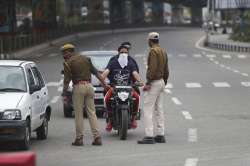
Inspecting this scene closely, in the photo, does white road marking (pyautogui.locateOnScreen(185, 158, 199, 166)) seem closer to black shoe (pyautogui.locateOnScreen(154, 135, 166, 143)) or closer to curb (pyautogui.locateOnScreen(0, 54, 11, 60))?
black shoe (pyautogui.locateOnScreen(154, 135, 166, 143))

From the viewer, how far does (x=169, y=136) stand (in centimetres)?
1449

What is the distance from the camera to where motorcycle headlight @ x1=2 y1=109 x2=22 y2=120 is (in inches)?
466

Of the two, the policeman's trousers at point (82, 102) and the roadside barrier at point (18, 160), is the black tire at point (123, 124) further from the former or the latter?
the roadside barrier at point (18, 160)

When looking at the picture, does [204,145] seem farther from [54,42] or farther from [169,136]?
[54,42]

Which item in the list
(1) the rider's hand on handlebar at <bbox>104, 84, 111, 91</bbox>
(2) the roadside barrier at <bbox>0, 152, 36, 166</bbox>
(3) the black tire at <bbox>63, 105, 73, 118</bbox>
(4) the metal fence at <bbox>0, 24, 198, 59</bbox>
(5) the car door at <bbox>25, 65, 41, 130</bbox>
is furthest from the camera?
(4) the metal fence at <bbox>0, 24, 198, 59</bbox>

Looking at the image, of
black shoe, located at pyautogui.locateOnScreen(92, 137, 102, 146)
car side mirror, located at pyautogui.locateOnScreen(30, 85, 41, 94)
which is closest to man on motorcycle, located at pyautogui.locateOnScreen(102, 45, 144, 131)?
black shoe, located at pyautogui.locateOnScreen(92, 137, 102, 146)

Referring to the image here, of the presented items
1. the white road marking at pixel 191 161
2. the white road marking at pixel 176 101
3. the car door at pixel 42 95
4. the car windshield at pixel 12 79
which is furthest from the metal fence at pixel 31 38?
the white road marking at pixel 191 161

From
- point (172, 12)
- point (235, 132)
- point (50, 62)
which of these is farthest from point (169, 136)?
point (172, 12)

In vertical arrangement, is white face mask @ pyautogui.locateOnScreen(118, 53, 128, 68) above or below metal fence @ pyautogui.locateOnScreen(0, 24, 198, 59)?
above

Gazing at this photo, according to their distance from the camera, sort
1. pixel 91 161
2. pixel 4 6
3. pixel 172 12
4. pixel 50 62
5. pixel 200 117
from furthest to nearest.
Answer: pixel 172 12
pixel 4 6
pixel 50 62
pixel 200 117
pixel 91 161

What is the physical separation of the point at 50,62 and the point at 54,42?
1044 inches

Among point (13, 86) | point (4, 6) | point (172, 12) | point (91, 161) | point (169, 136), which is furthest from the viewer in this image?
point (172, 12)

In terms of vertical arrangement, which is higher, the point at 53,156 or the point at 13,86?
the point at 13,86

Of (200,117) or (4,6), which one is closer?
(200,117)
